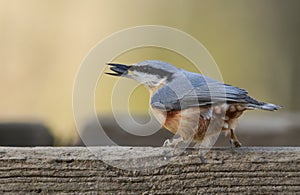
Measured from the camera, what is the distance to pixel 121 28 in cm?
353

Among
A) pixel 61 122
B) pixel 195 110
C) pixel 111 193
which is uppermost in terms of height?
pixel 195 110

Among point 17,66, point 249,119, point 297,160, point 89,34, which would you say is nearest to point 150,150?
point 297,160

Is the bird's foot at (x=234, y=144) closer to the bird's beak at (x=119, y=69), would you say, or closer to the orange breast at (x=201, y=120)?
the orange breast at (x=201, y=120)

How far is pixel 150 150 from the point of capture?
1016mm

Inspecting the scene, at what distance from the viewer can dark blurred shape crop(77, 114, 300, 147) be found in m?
1.88

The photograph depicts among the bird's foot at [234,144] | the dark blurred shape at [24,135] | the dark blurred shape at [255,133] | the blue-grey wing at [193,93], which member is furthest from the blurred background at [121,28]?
the bird's foot at [234,144]

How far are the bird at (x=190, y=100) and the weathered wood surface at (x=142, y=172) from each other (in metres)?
0.09

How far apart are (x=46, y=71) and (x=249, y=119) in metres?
1.96

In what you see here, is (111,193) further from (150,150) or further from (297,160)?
(297,160)

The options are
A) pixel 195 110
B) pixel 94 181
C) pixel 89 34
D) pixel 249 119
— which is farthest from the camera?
pixel 89 34

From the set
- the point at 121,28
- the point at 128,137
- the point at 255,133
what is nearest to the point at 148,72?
the point at 128,137

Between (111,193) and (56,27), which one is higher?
(56,27)

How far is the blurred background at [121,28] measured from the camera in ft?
12.1

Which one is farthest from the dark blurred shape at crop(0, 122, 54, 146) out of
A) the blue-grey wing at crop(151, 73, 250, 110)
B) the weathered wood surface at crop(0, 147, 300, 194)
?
the weathered wood surface at crop(0, 147, 300, 194)
